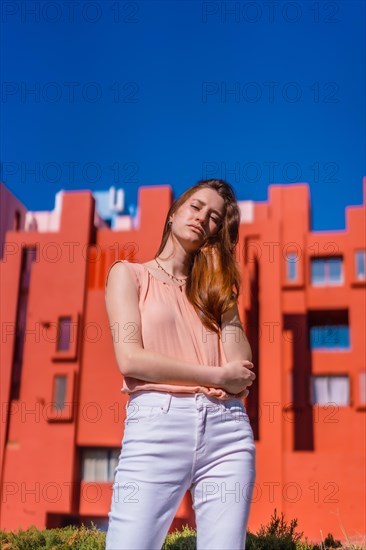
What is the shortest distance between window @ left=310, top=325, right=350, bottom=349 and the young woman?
21.2 ft

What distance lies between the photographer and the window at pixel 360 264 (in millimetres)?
7637

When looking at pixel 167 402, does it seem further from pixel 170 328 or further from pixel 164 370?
pixel 170 328

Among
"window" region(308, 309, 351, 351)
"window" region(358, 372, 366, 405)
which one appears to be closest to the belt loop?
"window" region(358, 372, 366, 405)

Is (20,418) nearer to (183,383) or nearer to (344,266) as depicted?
(344,266)

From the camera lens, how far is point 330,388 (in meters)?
7.60

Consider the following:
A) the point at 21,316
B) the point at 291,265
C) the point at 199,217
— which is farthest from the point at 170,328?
the point at 21,316

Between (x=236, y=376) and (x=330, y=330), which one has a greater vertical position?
(x=330, y=330)

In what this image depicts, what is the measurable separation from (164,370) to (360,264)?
6755 mm

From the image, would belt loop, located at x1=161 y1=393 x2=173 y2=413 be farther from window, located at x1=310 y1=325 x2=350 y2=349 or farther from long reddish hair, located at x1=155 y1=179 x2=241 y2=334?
window, located at x1=310 y1=325 x2=350 y2=349

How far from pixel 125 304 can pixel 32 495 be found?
680 cm

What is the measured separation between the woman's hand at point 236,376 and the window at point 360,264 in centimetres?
656

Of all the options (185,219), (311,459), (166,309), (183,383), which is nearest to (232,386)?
(183,383)

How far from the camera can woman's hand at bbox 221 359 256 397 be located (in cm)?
130

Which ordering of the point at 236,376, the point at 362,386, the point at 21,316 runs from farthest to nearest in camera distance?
the point at 21,316 → the point at 362,386 → the point at 236,376
